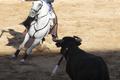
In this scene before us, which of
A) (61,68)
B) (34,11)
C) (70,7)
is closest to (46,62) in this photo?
(61,68)

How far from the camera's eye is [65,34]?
16.7 m

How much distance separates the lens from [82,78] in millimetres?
9023

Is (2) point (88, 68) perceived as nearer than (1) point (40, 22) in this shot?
Yes

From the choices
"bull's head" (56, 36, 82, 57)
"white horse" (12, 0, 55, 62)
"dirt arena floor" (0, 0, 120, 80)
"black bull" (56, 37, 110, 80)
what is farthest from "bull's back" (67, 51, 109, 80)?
"white horse" (12, 0, 55, 62)

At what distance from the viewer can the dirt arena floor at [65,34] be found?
12688 mm

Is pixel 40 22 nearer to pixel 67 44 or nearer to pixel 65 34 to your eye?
pixel 67 44

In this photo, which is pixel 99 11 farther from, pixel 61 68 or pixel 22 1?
pixel 61 68

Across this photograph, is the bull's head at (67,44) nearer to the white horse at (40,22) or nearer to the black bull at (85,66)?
the black bull at (85,66)

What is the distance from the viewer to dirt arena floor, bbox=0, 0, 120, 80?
41.6ft

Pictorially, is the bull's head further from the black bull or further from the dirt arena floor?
→ the dirt arena floor

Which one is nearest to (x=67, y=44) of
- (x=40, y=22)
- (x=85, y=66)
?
(x=85, y=66)

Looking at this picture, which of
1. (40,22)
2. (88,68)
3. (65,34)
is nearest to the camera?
(88,68)

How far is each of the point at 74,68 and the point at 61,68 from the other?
3583mm

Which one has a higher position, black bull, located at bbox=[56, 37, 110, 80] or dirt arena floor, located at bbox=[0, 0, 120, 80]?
black bull, located at bbox=[56, 37, 110, 80]
